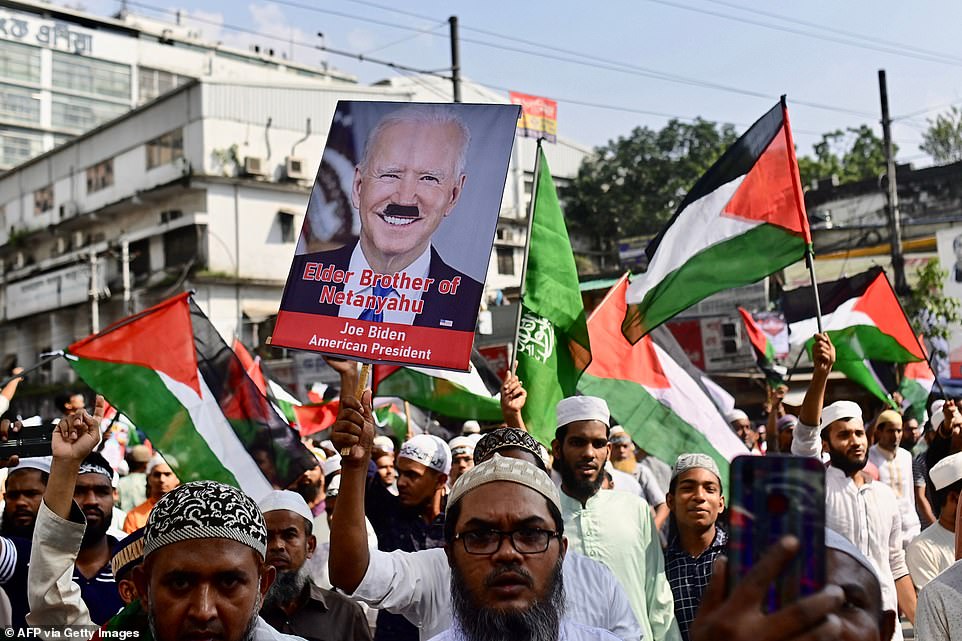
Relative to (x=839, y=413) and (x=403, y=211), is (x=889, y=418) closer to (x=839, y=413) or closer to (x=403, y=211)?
(x=839, y=413)

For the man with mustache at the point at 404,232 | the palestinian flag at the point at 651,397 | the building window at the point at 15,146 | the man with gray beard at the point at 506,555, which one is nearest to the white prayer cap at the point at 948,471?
the palestinian flag at the point at 651,397

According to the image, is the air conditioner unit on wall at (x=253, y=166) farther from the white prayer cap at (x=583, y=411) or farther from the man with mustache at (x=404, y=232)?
the man with mustache at (x=404, y=232)

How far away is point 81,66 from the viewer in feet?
177

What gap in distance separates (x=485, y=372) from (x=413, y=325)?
5.15 m

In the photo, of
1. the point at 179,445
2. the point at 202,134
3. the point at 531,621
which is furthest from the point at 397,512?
the point at 202,134

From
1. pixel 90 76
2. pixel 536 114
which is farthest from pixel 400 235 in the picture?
pixel 90 76

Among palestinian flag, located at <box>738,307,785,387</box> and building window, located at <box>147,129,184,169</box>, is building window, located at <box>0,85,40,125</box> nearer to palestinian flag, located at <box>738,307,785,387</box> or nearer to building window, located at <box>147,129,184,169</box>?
building window, located at <box>147,129,184,169</box>

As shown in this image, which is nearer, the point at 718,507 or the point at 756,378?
the point at 718,507

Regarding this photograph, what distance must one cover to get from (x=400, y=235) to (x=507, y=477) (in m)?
1.51

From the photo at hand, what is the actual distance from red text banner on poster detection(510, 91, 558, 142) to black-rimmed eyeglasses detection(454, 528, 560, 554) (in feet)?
94.3

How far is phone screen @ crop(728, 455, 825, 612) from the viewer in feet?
3.54

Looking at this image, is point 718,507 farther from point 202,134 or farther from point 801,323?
point 202,134

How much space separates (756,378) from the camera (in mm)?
23391

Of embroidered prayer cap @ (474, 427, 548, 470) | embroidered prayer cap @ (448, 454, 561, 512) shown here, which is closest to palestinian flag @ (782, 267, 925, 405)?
embroidered prayer cap @ (474, 427, 548, 470)
